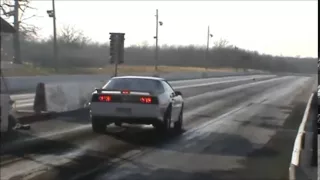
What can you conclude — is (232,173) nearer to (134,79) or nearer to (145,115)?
(145,115)

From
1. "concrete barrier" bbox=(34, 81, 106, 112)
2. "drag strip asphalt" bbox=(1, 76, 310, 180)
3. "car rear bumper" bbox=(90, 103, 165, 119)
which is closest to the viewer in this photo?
"drag strip asphalt" bbox=(1, 76, 310, 180)

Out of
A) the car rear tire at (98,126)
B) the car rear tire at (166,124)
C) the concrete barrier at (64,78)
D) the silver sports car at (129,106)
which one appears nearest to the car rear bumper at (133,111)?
the silver sports car at (129,106)

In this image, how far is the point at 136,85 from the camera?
14.0 m

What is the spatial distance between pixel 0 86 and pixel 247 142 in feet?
34.8

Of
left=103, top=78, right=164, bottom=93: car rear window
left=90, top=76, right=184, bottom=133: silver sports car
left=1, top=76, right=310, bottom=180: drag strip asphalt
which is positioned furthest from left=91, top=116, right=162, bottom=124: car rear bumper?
left=103, top=78, right=164, bottom=93: car rear window

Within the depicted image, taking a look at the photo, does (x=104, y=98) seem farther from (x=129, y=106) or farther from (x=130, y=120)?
(x=130, y=120)

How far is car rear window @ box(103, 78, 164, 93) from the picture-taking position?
13.8 m

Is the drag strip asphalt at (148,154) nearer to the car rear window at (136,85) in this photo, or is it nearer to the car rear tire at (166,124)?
the car rear tire at (166,124)

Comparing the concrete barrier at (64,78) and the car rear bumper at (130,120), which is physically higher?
the car rear bumper at (130,120)

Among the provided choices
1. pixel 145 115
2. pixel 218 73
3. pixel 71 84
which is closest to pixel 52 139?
pixel 145 115

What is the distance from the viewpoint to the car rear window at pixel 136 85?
543 inches

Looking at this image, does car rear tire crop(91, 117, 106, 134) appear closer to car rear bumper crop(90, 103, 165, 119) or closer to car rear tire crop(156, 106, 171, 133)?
car rear bumper crop(90, 103, 165, 119)

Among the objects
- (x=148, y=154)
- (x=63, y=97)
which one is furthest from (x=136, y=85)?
(x=63, y=97)

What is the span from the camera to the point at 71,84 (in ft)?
66.4
